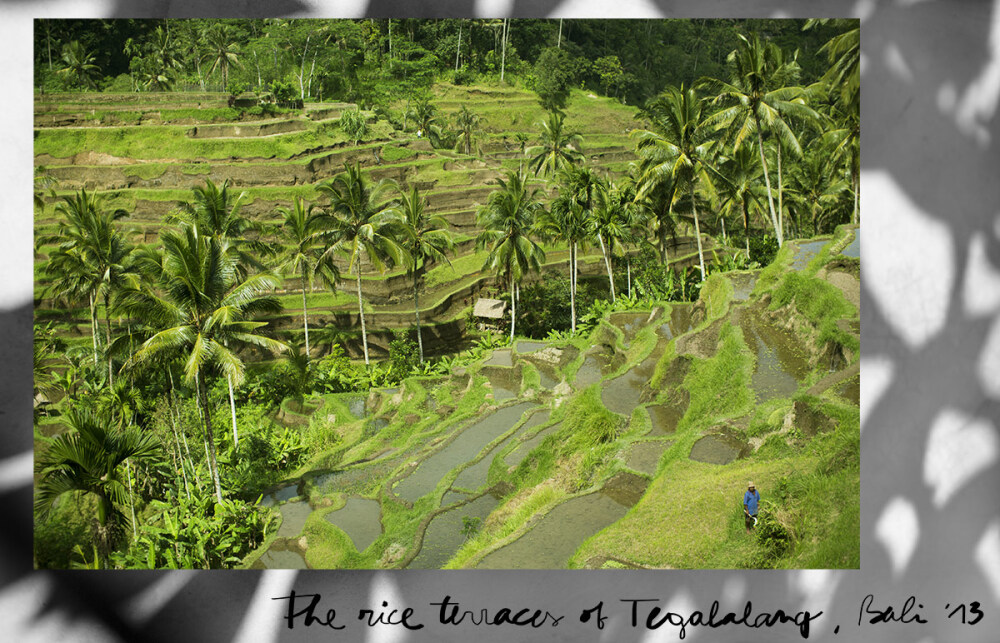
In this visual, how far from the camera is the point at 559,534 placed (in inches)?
254

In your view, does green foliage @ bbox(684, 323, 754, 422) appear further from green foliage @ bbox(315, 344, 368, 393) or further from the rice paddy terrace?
green foliage @ bbox(315, 344, 368, 393)

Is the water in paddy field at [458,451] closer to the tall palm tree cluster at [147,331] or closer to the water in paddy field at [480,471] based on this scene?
the water in paddy field at [480,471]

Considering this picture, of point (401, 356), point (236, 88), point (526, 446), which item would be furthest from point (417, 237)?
point (236, 88)

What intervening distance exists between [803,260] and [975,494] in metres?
5.13

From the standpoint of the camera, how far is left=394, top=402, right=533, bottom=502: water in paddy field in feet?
27.1

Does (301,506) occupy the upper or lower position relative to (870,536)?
lower

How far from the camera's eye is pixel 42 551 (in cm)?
579

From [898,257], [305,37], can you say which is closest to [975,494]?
[898,257]

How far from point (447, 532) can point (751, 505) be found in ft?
10.0

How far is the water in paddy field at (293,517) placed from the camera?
7363 millimetres

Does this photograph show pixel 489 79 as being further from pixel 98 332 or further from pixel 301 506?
pixel 98 332

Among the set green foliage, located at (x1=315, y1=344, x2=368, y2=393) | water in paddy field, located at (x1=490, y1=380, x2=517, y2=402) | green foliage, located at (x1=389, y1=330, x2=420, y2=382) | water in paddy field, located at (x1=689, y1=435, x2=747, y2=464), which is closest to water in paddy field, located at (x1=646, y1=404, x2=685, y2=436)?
water in paddy field, located at (x1=689, y1=435, x2=747, y2=464)

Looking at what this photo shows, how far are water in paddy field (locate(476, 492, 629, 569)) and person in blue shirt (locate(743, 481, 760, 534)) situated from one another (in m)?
1.24

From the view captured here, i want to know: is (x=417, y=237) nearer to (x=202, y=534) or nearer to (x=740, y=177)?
(x=740, y=177)
